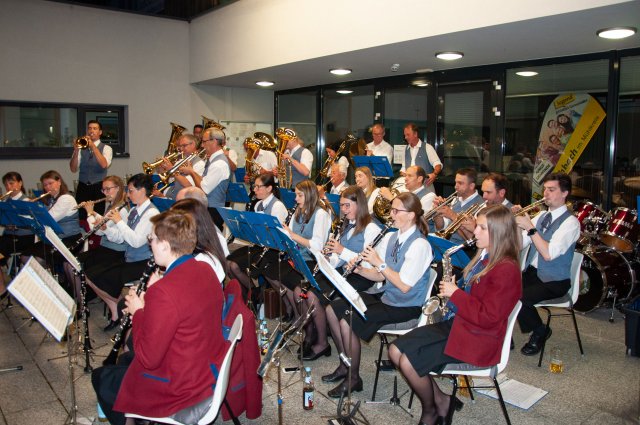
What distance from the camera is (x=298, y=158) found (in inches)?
307

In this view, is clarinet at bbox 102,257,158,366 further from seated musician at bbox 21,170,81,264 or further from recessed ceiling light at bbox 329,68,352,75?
recessed ceiling light at bbox 329,68,352,75

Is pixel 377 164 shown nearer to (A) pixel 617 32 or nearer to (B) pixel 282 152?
(B) pixel 282 152

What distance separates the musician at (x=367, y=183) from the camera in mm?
6133

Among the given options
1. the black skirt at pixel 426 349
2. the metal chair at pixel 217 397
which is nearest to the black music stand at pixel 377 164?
the black skirt at pixel 426 349

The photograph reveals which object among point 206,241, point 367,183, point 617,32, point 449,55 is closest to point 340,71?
point 449,55

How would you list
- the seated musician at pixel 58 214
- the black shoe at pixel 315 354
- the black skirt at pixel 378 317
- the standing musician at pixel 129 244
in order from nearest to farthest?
the black skirt at pixel 378 317 → the black shoe at pixel 315 354 → the standing musician at pixel 129 244 → the seated musician at pixel 58 214

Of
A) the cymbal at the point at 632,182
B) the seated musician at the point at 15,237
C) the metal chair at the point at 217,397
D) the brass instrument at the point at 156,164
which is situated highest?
the brass instrument at the point at 156,164

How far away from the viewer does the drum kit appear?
5.17m

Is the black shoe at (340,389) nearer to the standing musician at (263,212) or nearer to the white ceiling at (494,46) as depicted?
the standing musician at (263,212)

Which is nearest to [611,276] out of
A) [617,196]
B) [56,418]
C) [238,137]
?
[617,196]

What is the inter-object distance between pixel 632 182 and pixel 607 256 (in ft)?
5.33

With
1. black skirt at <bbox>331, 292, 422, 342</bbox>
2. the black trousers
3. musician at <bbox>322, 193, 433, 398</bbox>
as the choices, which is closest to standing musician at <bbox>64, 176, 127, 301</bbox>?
musician at <bbox>322, 193, 433, 398</bbox>

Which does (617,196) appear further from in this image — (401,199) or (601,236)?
(401,199)

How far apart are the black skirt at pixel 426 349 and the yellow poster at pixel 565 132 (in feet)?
14.8
